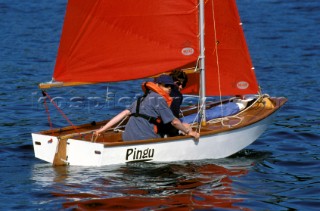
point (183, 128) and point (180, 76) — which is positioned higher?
point (180, 76)

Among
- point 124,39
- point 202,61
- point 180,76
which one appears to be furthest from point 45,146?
point 202,61

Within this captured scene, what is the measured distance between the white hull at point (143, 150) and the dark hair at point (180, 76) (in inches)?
44.7

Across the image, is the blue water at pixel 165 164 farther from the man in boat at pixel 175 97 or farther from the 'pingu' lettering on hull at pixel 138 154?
the man in boat at pixel 175 97

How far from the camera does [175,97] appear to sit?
15672mm

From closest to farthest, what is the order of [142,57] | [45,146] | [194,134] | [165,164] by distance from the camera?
[45,146], [194,134], [165,164], [142,57]

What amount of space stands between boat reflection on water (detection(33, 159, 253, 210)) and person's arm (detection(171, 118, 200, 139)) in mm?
656

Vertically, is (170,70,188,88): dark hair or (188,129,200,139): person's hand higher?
(170,70,188,88): dark hair

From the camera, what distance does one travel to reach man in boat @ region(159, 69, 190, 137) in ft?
51.1

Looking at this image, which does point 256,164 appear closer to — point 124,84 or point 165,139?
point 165,139

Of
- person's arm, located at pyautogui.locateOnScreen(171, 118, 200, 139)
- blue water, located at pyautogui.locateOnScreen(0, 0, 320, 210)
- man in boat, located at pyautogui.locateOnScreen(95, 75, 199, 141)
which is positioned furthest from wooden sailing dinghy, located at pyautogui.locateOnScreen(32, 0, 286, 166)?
blue water, located at pyautogui.locateOnScreen(0, 0, 320, 210)

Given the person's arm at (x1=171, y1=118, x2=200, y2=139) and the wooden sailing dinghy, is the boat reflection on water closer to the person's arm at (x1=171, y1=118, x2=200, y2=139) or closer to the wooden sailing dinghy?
the wooden sailing dinghy


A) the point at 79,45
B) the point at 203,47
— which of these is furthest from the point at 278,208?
the point at 79,45

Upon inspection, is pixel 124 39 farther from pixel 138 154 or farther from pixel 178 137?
pixel 138 154

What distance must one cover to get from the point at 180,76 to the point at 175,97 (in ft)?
1.42
